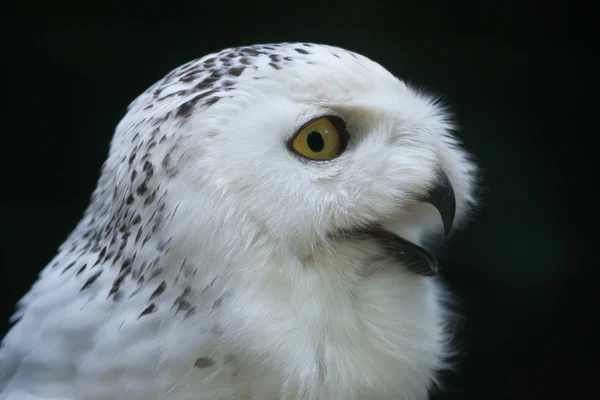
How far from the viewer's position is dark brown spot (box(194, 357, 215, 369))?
34.4 inches

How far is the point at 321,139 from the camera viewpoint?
94 cm

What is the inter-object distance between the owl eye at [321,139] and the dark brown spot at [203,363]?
0.31 metres

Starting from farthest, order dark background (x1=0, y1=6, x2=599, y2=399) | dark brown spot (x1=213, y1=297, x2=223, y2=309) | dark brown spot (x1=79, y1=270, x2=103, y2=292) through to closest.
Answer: dark background (x1=0, y1=6, x2=599, y2=399) → dark brown spot (x1=79, y1=270, x2=103, y2=292) → dark brown spot (x1=213, y1=297, x2=223, y2=309)

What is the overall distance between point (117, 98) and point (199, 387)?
5.06 ft

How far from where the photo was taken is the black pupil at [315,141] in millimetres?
929

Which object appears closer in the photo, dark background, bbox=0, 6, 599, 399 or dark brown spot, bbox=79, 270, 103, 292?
dark brown spot, bbox=79, 270, 103, 292

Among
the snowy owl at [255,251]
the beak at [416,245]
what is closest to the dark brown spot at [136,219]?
the snowy owl at [255,251]

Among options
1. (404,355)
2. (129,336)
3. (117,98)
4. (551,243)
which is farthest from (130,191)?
(551,243)

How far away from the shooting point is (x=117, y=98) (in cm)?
221

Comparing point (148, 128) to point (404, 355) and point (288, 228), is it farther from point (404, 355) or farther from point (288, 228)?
point (404, 355)

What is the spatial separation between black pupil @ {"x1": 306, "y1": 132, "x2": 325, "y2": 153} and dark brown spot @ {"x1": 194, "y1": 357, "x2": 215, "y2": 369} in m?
0.33

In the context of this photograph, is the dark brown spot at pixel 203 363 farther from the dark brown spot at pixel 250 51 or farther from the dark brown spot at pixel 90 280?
the dark brown spot at pixel 250 51

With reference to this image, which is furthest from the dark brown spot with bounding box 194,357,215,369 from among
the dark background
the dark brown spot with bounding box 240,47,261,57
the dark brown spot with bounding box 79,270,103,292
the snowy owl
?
the dark background

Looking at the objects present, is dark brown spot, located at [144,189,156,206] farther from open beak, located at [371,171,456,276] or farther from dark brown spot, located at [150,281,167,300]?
open beak, located at [371,171,456,276]
